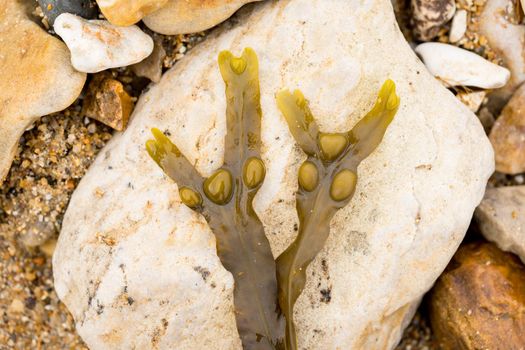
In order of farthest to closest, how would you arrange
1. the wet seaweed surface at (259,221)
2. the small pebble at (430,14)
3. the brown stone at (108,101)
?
the small pebble at (430,14) < the brown stone at (108,101) < the wet seaweed surface at (259,221)

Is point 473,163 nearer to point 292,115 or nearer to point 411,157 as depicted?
point 411,157

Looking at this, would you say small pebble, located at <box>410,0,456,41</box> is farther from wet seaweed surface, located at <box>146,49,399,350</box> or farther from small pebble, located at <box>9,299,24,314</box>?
small pebble, located at <box>9,299,24,314</box>

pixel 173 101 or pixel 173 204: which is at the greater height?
pixel 173 101

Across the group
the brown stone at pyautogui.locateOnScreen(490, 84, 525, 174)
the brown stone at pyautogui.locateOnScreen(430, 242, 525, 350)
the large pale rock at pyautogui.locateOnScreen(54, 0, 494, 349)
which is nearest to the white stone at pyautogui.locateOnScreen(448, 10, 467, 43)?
the brown stone at pyautogui.locateOnScreen(490, 84, 525, 174)

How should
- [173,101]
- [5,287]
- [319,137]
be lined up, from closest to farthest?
[319,137], [173,101], [5,287]

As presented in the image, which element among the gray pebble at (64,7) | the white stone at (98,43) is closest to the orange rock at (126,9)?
the white stone at (98,43)

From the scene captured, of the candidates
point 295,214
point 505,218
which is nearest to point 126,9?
point 295,214

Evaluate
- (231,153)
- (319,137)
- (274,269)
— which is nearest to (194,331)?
(274,269)

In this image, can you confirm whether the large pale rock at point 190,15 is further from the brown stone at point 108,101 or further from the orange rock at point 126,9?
the brown stone at point 108,101
